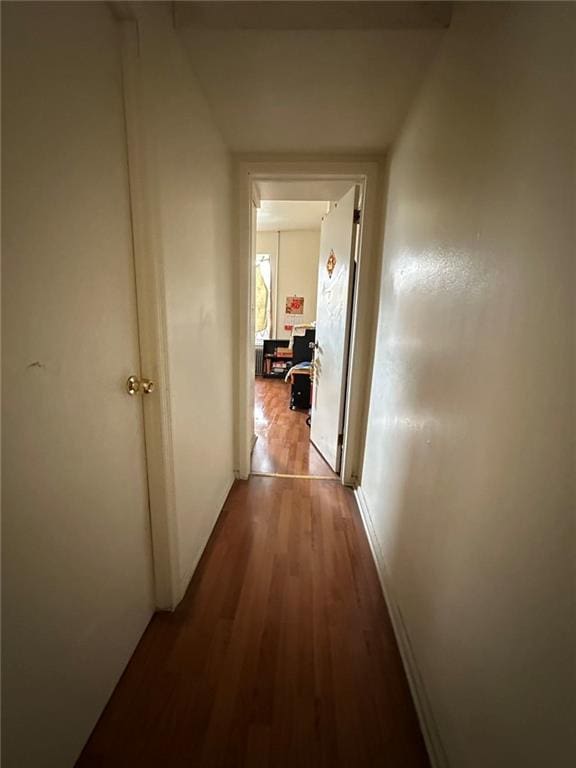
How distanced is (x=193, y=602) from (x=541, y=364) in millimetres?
1585

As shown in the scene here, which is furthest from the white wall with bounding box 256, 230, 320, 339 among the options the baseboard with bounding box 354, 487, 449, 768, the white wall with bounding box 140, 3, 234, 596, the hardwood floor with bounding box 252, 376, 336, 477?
the baseboard with bounding box 354, 487, 449, 768

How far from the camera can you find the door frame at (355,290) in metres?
1.90

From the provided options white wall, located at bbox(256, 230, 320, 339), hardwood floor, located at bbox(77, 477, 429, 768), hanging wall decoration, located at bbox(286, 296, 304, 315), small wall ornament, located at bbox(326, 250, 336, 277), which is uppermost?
white wall, located at bbox(256, 230, 320, 339)

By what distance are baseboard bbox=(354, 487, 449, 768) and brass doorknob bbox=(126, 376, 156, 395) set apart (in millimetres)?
1326

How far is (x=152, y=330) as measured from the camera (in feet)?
3.50

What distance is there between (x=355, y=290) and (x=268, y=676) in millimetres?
2052

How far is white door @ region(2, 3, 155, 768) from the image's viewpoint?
60 cm

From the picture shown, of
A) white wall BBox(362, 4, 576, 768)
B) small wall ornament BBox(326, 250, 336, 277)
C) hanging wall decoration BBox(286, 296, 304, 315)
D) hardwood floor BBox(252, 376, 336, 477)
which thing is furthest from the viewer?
hanging wall decoration BBox(286, 296, 304, 315)

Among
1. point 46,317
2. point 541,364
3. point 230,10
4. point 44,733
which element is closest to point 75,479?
point 46,317

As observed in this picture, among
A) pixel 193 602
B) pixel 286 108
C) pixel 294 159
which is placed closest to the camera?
pixel 193 602

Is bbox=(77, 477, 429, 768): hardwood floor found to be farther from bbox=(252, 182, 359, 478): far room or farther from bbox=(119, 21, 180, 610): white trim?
bbox=(252, 182, 359, 478): far room

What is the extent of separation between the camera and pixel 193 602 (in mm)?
1375

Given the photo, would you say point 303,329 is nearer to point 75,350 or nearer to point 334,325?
point 334,325

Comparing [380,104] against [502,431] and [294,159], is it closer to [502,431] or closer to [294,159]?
[294,159]
